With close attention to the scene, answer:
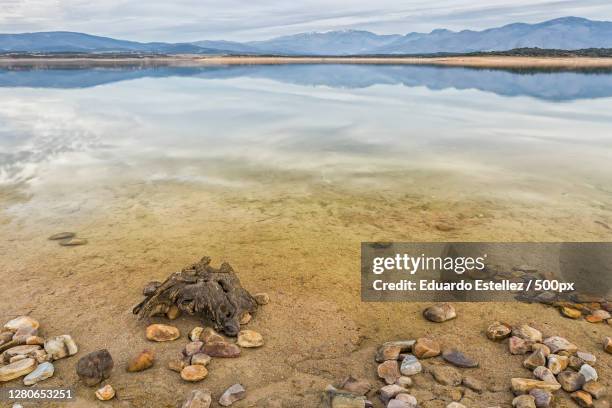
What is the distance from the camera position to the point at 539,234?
9.41 m

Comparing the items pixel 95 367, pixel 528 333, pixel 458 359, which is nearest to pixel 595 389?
pixel 528 333

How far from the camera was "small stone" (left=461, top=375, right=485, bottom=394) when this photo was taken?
5281 mm

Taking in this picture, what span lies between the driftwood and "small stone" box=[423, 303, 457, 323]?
269 centimetres

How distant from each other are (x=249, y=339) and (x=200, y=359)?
782 millimetres

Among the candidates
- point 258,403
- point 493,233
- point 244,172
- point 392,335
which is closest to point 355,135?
point 244,172

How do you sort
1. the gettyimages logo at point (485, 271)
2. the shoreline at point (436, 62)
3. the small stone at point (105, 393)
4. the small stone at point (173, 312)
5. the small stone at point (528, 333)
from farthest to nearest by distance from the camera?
the shoreline at point (436, 62), the gettyimages logo at point (485, 271), the small stone at point (173, 312), the small stone at point (528, 333), the small stone at point (105, 393)

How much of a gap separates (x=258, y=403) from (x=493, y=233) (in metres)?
6.49

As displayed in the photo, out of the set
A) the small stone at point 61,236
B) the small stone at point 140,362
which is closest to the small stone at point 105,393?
the small stone at point 140,362

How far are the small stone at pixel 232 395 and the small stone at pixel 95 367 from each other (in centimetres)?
152

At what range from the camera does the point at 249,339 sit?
6301 millimetres

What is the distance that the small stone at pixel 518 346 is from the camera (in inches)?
235

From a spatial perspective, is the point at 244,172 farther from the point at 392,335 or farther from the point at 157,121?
the point at 157,121

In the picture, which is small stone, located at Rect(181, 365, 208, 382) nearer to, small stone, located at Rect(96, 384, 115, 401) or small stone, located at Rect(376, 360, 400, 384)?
small stone, located at Rect(96, 384, 115, 401)

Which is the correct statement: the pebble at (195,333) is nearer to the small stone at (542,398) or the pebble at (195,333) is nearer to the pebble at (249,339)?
the pebble at (249,339)
